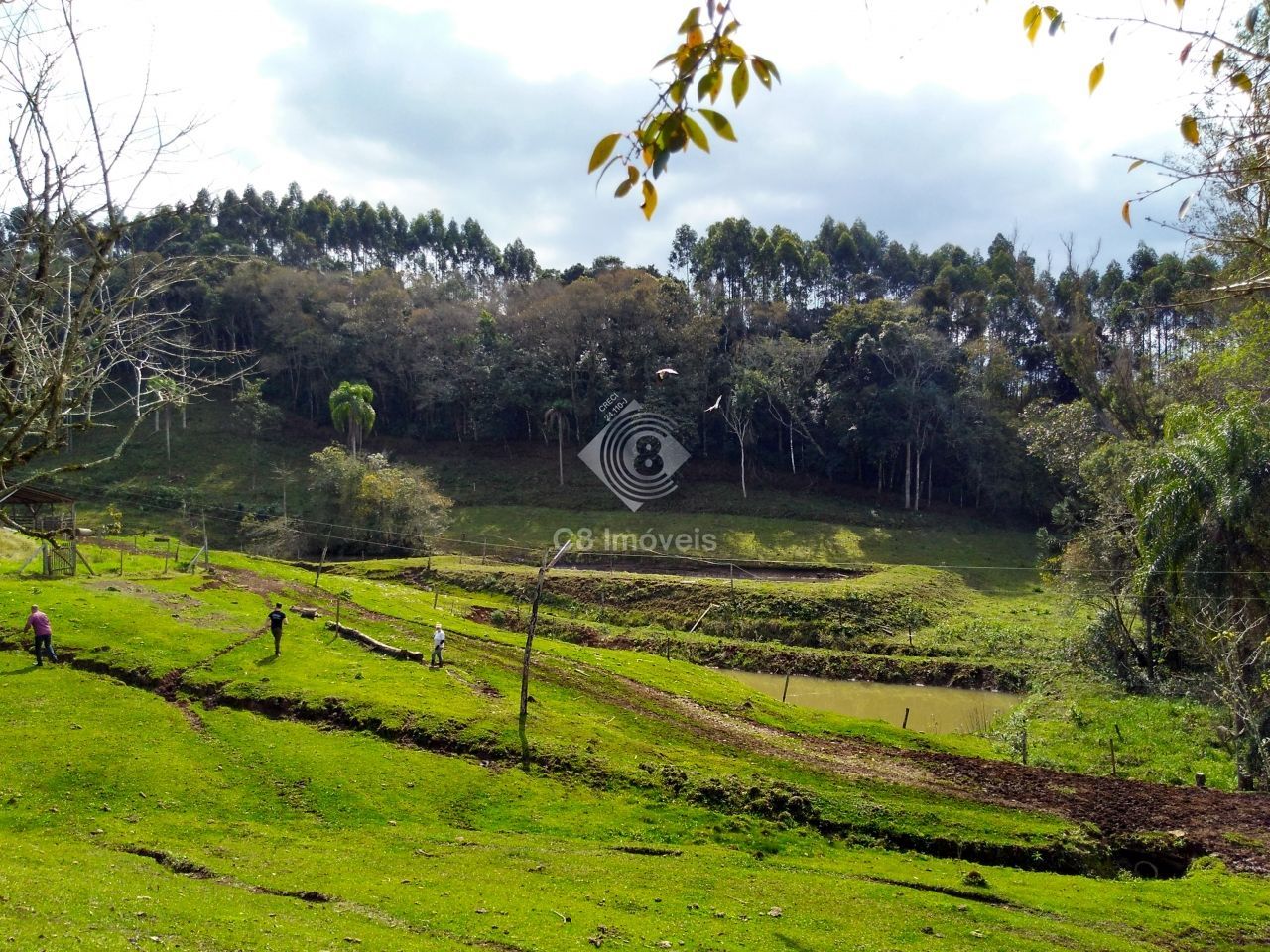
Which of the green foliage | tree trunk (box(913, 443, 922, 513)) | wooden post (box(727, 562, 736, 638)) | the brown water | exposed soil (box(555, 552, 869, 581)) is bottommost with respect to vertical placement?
the brown water

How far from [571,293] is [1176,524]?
53.2 m

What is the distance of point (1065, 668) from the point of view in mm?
31969

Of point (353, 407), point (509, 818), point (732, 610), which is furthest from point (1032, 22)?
point (353, 407)

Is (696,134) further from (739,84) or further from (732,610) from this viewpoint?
(732,610)

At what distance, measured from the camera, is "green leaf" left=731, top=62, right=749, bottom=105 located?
11.4 feet

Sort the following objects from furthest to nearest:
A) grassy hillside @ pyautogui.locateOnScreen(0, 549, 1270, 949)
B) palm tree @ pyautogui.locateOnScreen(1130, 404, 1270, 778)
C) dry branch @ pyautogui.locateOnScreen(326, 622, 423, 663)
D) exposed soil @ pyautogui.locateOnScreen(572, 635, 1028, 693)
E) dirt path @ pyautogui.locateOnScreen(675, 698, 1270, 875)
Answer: exposed soil @ pyautogui.locateOnScreen(572, 635, 1028, 693) → dry branch @ pyautogui.locateOnScreen(326, 622, 423, 663) → palm tree @ pyautogui.locateOnScreen(1130, 404, 1270, 778) → dirt path @ pyautogui.locateOnScreen(675, 698, 1270, 875) → grassy hillside @ pyautogui.locateOnScreen(0, 549, 1270, 949)

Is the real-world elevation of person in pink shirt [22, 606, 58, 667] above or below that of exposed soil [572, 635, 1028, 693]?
above

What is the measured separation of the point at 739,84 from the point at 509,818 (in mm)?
16626

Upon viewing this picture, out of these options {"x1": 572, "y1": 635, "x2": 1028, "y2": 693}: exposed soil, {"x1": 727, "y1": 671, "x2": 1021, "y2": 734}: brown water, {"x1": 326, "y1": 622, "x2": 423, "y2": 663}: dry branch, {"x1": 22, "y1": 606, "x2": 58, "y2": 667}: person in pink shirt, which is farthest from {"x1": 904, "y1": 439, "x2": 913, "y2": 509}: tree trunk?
{"x1": 22, "y1": 606, "x2": 58, "y2": 667}: person in pink shirt

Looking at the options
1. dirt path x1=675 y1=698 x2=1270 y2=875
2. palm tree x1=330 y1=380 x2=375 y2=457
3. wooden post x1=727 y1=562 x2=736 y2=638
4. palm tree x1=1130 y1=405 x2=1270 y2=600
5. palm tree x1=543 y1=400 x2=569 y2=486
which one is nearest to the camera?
dirt path x1=675 y1=698 x2=1270 y2=875

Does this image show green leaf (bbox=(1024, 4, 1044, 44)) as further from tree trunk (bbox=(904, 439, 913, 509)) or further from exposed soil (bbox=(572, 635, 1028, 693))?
tree trunk (bbox=(904, 439, 913, 509))

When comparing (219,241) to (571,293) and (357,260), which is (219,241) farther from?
(571,293)
